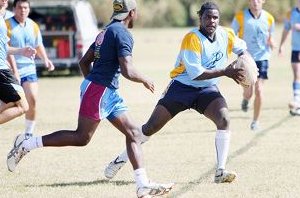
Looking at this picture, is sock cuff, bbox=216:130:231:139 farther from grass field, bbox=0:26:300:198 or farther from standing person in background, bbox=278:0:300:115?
standing person in background, bbox=278:0:300:115

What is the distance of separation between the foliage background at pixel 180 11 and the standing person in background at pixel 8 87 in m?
60.4

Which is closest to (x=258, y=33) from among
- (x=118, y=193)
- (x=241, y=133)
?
(x=241, y=133)

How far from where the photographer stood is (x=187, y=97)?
9.82 meters

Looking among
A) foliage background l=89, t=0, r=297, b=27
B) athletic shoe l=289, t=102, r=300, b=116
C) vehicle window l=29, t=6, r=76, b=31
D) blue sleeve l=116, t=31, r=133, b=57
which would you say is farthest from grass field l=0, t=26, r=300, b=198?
foliage background l=89, t=0, r=297, b=27

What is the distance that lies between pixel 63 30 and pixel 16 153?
16.3m

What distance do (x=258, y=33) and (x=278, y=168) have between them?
4845 millimetres

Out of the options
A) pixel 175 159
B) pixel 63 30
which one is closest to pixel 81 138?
pixel 175 159

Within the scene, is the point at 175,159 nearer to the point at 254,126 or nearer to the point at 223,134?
the point at 223,134

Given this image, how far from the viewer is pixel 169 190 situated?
8.82 m

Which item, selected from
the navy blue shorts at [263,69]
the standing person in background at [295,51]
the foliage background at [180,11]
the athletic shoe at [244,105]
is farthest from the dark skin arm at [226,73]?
the foliage background at [180,11]

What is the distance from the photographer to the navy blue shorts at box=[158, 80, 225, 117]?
9797 mm

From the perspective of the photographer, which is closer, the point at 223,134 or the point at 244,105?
the point at 223,134

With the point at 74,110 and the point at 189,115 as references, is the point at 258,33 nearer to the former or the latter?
the point at 189,115

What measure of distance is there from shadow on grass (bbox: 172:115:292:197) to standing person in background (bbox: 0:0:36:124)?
2211 millimetres
